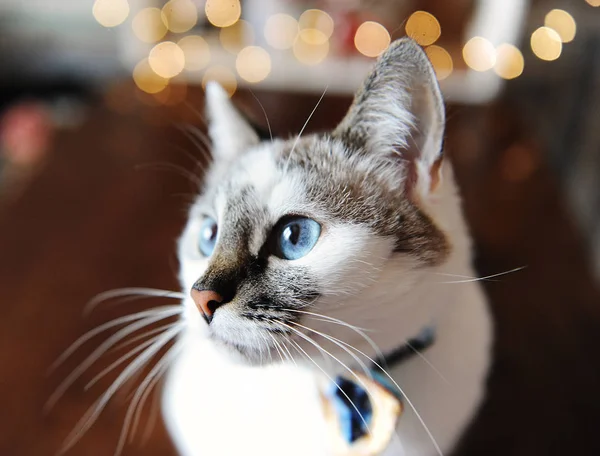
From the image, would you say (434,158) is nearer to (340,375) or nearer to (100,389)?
(340,375)

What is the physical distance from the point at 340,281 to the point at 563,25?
0.59 meters

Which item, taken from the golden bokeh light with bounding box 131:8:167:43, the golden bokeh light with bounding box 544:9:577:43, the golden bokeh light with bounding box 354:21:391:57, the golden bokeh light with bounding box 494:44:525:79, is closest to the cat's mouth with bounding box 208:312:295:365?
the golden bokeh light with bounding box 354:21:391:57

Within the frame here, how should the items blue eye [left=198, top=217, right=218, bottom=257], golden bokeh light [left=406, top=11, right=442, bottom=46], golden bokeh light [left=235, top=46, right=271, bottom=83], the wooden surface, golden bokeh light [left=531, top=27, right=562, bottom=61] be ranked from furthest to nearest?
golden bokeh light [left=235, top=46, right=271, bottom=83] < golden bokeh light [left=531, top=27, right=562, bottom=61] < the wooden surface < blue eye [left=198, top=217, right=218, bottom=257] < golden bokeh light [left=406, top=11, right=442, bottom=46]

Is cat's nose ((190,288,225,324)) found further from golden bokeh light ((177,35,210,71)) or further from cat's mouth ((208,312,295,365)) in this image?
golden bokeh light ((177,35,210,71))

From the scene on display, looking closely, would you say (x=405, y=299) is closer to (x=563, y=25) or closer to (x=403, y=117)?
(x=403, y=117)

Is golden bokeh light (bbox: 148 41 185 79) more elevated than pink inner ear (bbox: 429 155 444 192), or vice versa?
golden bokeh light (bbox: 148 41 185 79)

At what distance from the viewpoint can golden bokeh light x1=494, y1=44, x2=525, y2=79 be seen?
107 cm

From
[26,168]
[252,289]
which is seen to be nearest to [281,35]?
[26,168]

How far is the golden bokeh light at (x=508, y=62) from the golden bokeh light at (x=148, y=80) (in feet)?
2.76

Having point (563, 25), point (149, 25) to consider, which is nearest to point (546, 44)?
Result: point (563, 25)

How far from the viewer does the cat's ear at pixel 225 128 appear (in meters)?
0.60

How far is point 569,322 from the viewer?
86cm

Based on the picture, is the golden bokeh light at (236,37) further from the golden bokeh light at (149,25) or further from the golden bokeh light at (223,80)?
the golden bokeh light at (149,25)

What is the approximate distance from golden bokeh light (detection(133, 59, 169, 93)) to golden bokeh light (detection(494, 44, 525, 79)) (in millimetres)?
843
